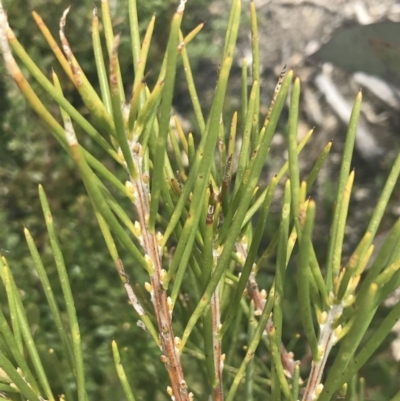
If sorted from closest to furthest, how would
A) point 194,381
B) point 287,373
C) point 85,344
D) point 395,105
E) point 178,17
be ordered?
point 178,17, point 287,373, point 194,381, point 85,344, point 395,105

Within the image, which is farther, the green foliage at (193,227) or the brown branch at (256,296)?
the brown branch at (256,296)

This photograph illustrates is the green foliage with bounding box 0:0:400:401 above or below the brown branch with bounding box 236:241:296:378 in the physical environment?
above

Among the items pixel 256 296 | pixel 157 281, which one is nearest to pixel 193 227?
pixel 157 281

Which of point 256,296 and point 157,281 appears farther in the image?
point 256,296

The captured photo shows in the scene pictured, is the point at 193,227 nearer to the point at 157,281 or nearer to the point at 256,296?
the point at 157,281

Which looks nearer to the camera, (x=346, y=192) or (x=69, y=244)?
(x=346, y=192)

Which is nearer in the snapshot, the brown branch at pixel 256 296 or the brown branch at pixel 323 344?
the brown branch at pixel 323 344

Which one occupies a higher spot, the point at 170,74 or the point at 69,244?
the point at 170,74

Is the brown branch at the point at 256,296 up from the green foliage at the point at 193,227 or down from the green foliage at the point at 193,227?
down

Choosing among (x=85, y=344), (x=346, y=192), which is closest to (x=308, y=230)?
(x=346, y=192)

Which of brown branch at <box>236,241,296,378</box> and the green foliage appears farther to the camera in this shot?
brown branch at <box>236,241,296,378</box>

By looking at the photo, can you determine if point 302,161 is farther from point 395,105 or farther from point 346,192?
point 346,192
